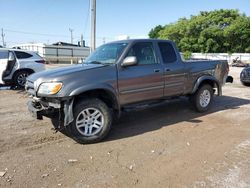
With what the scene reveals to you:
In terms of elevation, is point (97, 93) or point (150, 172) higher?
point (97, 93)

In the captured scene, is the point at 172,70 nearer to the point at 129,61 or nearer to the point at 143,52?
the point at 143,52

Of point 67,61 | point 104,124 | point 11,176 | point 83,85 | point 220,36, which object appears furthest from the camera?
point 220,36

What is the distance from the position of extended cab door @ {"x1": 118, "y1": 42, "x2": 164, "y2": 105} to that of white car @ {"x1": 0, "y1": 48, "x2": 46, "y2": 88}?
6.75 meters

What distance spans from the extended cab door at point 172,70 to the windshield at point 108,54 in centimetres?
108

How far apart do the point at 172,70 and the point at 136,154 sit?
102 inches

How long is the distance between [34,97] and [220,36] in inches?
2198

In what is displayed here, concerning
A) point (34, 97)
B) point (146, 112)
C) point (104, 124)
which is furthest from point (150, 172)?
point (146, 112)

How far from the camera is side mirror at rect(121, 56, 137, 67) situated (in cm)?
520

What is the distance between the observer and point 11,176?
370cm

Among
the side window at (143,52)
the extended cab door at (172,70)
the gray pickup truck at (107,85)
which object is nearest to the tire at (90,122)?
the gray pickup truck at (107,85)

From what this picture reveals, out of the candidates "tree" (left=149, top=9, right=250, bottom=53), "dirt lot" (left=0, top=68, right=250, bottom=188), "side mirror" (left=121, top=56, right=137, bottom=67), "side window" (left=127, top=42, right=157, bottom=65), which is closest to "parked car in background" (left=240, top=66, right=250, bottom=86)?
"dirt lot" (left=0, top=68, right=250, bottom=188)

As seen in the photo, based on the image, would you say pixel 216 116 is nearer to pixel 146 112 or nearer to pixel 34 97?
pixel 146 112

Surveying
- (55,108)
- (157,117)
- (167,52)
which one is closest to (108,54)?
(167,52)

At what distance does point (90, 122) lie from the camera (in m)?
4.98
